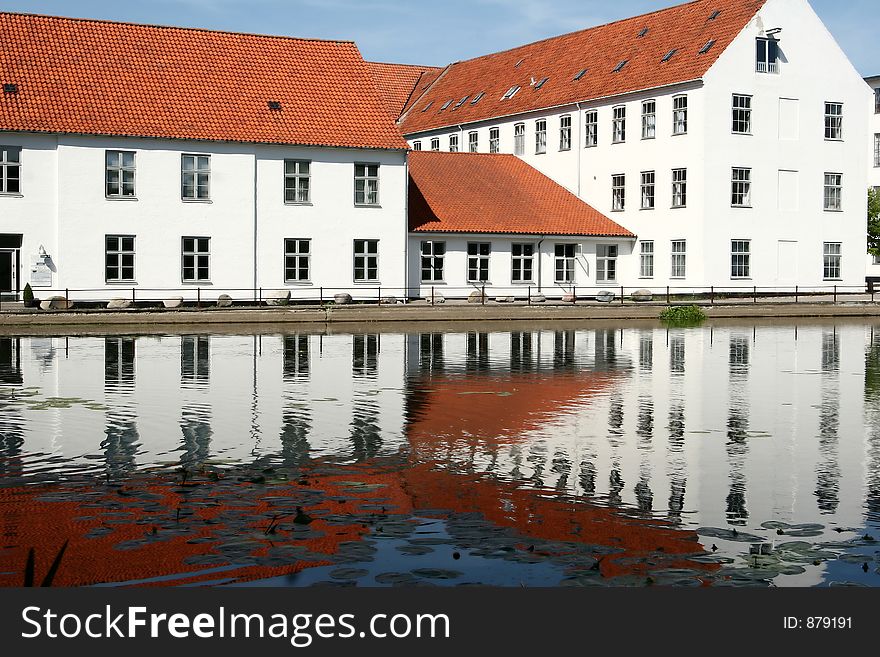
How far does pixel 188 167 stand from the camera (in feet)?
157

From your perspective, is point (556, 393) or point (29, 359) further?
point (29, 359)

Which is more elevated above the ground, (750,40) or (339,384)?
(750,40)

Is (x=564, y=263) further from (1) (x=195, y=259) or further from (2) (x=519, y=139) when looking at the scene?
(1) (x=195, y=259)

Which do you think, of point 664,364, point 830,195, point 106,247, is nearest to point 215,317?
point 106,247

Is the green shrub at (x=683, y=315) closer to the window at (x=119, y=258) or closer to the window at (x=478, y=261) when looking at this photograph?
the window at (x=478, y=261)

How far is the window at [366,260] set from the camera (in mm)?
50656

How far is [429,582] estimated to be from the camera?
826cm

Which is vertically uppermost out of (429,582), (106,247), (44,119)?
(44,119)

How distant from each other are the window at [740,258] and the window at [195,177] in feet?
76.5

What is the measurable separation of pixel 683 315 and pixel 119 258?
2049 cm

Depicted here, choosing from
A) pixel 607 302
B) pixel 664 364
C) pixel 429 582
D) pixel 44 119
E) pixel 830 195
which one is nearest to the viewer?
pixel 429 582

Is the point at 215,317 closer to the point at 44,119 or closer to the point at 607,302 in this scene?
the point at 44,119

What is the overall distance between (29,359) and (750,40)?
39.0m

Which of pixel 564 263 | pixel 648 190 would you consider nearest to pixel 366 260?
pixel 564 263
